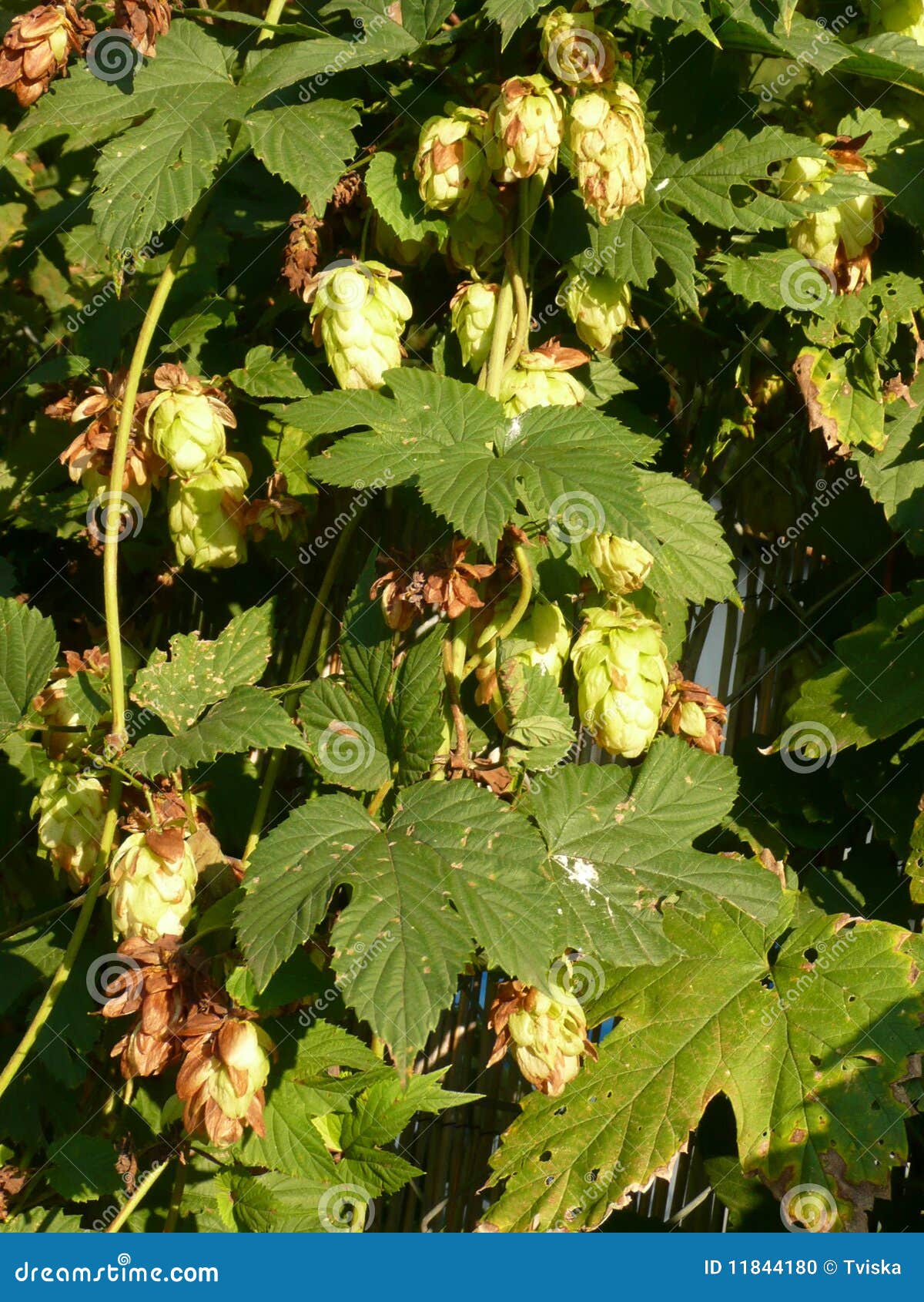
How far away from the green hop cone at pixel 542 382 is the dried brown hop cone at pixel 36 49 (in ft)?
1.88

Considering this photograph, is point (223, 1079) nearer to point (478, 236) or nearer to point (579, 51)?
point (478, 236)

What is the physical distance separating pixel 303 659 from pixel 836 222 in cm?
85

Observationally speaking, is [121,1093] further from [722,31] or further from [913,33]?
[913,33]

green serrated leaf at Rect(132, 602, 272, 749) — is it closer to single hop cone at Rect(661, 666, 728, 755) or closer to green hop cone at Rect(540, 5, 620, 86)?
single hop cone at Rect(661, 666, 728, 755)

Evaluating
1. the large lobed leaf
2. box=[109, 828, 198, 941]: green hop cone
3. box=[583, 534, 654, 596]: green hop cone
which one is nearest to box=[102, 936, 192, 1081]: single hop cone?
box=[109, 828, 198, 941]: green hop cone

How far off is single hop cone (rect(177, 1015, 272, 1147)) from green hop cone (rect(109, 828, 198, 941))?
111 mm

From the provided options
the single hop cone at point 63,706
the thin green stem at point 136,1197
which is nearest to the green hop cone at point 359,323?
the single hop cone at point 63,706

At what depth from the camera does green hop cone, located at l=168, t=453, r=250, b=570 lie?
1.45 metres

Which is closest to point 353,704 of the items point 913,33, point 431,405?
point 431,405

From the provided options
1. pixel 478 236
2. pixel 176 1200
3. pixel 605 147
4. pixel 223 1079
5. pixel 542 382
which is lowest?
pixel 176 1200

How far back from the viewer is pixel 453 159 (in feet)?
4.33

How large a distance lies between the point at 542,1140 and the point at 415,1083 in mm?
158

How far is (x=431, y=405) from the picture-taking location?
128 centimetres

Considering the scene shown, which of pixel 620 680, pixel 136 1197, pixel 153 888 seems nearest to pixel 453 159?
pixel 620 680
